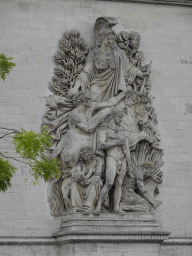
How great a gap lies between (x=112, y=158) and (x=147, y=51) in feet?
9.81

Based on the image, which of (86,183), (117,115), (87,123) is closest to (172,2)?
(117,115)

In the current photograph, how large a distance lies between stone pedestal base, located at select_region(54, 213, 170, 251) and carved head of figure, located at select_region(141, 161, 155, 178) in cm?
100

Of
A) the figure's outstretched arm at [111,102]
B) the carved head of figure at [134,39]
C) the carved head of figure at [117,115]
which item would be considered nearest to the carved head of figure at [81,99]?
the figure's outstretched arm at [111,102]

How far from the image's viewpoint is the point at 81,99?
13477mm

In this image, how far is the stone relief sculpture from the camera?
43.3 ft

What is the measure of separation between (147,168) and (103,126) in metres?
1.36

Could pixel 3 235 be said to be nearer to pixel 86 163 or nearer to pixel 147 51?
pixel 86 163

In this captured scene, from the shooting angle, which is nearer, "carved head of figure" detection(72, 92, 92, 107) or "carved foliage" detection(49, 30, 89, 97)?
"carved head of figure" detection(72, 92, 92, 107)

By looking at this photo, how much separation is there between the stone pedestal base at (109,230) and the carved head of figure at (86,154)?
120cm

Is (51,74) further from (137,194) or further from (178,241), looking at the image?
(178,241)

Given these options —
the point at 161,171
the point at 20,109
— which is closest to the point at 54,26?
the point at 20,109

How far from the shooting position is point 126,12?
48.5 ft

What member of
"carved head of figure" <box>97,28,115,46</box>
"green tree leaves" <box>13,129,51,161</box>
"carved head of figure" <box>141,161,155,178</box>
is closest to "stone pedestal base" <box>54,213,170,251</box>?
"carved head of figure" <box>141,161,155,178</box>

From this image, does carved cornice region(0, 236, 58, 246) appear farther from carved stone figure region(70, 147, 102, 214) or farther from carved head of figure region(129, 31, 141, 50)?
carved head of figure region(129, 31, 141, 50)
